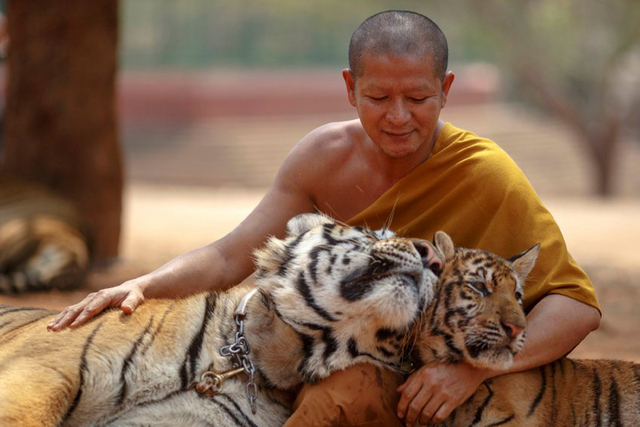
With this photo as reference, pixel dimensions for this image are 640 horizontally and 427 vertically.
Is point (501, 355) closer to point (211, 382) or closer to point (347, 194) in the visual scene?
point (211, 382)

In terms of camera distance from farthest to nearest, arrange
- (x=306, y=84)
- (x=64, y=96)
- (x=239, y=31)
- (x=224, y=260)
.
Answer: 1. (x=239, y=31)
2. (x=306, y=84)
3. (x=64, y=96)
4. (x=224, y=260)

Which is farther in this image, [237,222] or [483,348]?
[237,222]

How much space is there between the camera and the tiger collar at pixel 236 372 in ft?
9.21

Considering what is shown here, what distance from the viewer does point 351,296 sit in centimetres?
275

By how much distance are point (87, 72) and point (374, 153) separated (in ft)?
14.1

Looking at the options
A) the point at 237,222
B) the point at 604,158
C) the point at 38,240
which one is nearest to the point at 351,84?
the point at 38,240

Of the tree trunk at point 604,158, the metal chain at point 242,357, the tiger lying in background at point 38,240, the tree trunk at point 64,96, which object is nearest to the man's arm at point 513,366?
the metal chain at point 242,357

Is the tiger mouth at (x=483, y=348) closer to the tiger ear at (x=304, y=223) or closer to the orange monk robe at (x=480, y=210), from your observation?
the orange monk robe at (x=480, y=210)

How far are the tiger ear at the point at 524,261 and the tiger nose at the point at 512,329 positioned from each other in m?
0.29

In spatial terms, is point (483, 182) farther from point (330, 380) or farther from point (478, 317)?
point (330, 380)

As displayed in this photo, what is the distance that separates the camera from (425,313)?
9.12ft

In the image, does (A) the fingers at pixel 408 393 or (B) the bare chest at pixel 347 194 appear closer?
(A) the fingers at pixel 408 393

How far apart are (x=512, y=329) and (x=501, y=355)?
0.28 feet

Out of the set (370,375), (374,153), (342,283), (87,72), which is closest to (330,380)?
(370,375)
